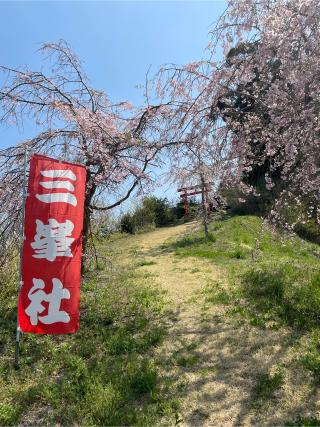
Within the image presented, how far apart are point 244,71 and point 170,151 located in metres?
1.90

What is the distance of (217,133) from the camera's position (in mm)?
7324

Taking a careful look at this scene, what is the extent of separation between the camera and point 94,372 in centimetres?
493

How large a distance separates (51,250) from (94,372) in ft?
4.90

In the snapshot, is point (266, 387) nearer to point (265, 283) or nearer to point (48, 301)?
point (48, 301)

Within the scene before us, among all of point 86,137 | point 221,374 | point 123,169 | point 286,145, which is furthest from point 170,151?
point 221,374

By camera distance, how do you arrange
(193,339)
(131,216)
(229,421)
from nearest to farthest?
(229,421), (193,339), (131,216)

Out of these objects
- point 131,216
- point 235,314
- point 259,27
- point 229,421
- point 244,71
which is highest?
point 259,27

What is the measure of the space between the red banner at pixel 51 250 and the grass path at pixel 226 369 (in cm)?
140

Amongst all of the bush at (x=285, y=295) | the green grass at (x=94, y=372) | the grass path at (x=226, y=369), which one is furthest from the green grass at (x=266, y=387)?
the bush at (x=285, y=295)

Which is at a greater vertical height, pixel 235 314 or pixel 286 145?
pixel 286 145

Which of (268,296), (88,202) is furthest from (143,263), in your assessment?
(268,296)

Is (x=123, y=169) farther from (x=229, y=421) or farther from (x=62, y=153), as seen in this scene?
(x=229, y=421)

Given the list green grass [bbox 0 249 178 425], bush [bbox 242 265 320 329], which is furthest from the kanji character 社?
bush [bbox 242 265 320 329]

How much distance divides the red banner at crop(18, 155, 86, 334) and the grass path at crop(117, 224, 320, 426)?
4.60ft
